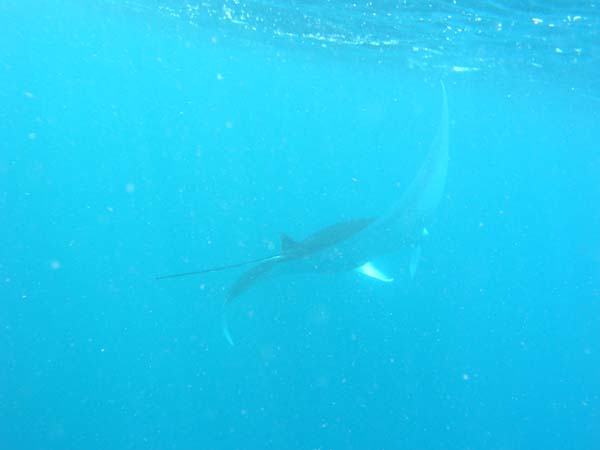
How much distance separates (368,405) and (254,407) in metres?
3.54

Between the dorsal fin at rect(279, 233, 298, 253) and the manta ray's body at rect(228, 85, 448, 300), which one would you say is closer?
the manta ray's body at rect(228, 85, 448, 300)

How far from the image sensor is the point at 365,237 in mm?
6266

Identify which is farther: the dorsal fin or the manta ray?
the dorsal fin

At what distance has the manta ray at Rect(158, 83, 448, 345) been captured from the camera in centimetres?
621

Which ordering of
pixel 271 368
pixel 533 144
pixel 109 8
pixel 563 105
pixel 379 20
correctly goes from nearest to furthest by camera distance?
pixel 379 20 → pixel 271 368 → pixel 109 8 → pixel 563 105 → pixel 533 144

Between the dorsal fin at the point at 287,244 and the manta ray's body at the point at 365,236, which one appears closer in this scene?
the manta ray's body at the point at 365,236

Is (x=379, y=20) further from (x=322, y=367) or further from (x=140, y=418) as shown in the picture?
(x=140, y=418)

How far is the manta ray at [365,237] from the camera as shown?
6207 mm

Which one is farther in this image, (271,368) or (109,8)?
(109,8)

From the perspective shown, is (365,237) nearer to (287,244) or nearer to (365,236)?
(365,236)

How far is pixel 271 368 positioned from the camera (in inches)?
619

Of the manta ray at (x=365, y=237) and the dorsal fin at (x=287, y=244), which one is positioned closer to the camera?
the manta ray at (x=365, y=237)

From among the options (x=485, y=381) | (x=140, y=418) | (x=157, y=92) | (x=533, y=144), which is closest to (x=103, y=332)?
(x=140, y=418)

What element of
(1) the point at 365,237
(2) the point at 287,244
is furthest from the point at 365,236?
(2) the point at 287,244
